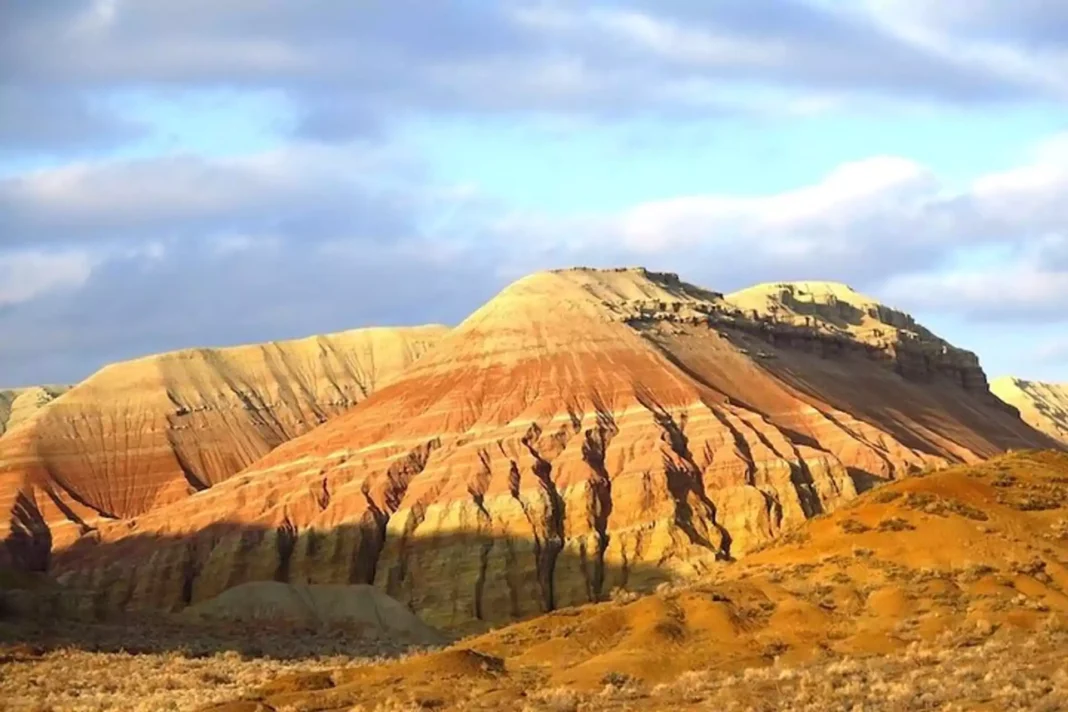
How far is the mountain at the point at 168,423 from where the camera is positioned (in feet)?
527

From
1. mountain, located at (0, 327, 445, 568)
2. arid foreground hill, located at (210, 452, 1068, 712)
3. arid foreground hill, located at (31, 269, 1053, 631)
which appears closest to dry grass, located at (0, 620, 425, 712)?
arid foreground hill, located at (210, 452, 1068, 712)

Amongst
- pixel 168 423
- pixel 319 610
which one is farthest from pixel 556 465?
pixel 168 423

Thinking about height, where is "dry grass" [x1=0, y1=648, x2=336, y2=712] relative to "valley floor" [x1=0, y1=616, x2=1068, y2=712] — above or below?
below

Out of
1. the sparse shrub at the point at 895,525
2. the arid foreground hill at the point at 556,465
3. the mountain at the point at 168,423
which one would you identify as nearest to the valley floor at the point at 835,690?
the sparse shrub at the point at 895,525

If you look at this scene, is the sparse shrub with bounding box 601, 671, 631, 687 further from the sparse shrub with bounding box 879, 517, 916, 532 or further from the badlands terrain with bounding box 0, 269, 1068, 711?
the sparse shrub with bounding box 879, 517, 916, 532

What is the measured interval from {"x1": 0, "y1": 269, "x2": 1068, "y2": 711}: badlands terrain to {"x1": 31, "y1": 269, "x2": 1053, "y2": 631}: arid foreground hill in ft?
0.94

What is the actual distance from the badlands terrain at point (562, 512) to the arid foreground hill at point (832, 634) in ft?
0.40

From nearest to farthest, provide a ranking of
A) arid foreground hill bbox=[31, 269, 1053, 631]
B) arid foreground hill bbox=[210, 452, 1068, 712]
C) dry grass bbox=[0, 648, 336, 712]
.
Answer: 1. arid foreground hill bbox=[210, 452, 1068, 712]
2. dry grass bbox=[0, 648, 336, 712]
3. arid foreground hill bbox=[31, 269, 1053, 631]

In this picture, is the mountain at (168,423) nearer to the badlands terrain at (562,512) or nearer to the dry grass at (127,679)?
the badlands terrain at (562,512)

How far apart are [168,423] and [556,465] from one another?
187ft

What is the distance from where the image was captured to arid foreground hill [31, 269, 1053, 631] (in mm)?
121188

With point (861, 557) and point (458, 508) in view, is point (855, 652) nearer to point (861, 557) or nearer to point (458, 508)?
point (861, 557)

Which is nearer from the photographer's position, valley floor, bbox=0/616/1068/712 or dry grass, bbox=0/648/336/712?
valley floor, bbox=0/616/1068/712

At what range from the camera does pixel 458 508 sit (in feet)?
413
